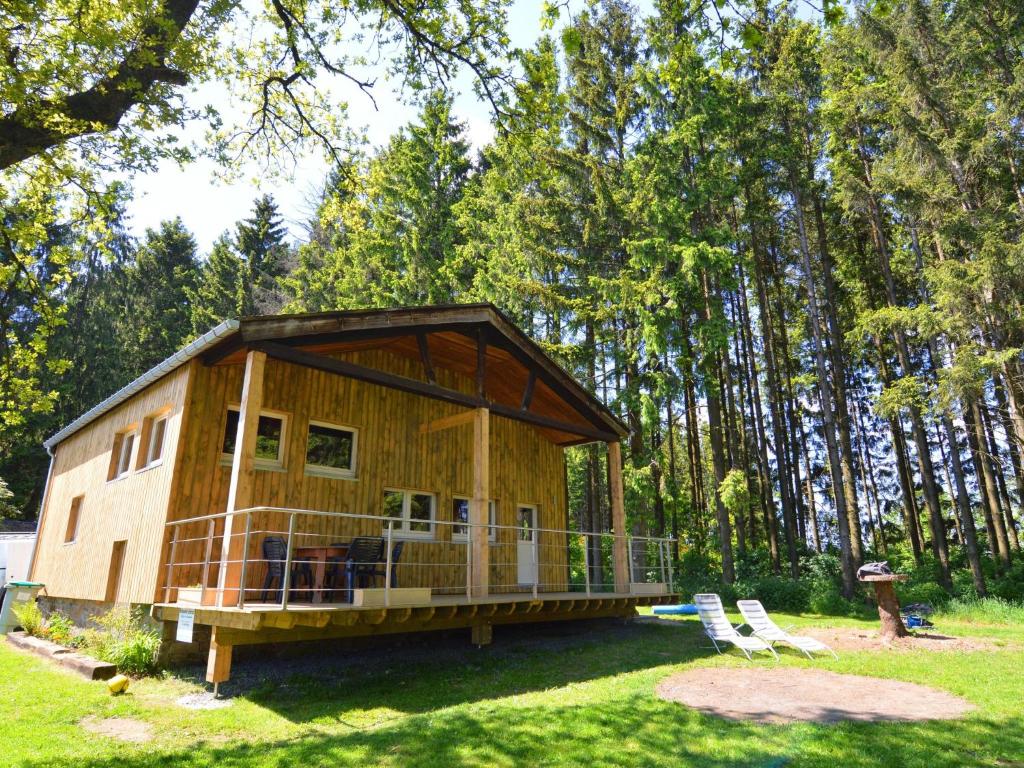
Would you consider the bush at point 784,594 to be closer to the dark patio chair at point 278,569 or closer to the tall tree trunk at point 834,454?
the tall tree trunk at point 834,454

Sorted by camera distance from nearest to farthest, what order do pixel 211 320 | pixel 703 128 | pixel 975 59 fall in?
pixel 975 59 → pixel 703 128 → pixel 211 320

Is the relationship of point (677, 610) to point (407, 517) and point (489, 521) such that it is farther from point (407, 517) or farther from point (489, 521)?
point (407, 517)

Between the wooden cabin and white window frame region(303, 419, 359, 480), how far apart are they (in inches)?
1.6

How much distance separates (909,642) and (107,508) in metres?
14.6

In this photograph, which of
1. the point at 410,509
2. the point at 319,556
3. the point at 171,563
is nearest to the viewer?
the point at 171,563

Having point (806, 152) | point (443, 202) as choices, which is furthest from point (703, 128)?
point (443, 202)

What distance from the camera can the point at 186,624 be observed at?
7109mm

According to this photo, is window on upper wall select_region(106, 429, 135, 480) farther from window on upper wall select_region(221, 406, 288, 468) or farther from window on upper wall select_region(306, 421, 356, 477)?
window on upper wall select_region(306, 421, 356, 477)

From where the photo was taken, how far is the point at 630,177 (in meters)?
19.0

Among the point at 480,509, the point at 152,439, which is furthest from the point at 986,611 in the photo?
the point at 152,439

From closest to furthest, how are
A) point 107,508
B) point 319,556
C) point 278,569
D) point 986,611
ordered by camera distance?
1. point 278,569
2. point 319,556
3. point 107,508
4. point 986,611

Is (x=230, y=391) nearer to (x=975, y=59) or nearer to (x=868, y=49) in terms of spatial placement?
(x=868, y=49)

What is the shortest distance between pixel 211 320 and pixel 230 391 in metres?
25.5

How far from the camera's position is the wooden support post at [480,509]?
9211mm
